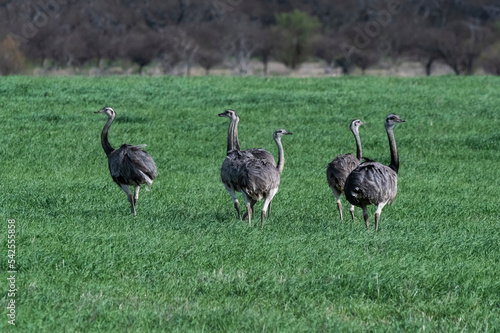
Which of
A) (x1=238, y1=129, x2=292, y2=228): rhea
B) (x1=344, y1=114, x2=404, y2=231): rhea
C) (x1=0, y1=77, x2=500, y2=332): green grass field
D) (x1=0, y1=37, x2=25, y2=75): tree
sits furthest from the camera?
(x1=0, y1=37, x2=25, y2=75): tree

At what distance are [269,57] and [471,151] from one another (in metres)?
57.0

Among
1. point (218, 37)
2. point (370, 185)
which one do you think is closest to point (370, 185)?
point (370, 185)

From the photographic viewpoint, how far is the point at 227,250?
10156 millimetres

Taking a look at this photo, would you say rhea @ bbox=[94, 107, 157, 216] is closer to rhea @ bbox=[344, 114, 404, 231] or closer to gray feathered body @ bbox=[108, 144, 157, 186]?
gray feathered body @ bbox=[108, 144, 157, 186]

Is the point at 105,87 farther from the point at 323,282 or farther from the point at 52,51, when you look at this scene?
the point at 52,51

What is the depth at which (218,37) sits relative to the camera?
75.9m

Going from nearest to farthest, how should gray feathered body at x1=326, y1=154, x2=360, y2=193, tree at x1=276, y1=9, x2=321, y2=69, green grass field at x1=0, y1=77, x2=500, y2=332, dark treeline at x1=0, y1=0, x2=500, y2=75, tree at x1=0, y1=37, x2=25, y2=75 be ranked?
green grass field at x1=0, y1=77, x2=500, y2=332
gray feathered body at x1=326, y1=154, x2=360, y2=193
tree at x1=0, y1=37, x2=25, y2=75
dark treeline at x1=0, y1=0, x2=500, y2=75
tree at x1=276, y1=9, x2=321, y2=69

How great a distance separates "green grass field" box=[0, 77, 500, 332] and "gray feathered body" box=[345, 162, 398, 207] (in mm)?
483

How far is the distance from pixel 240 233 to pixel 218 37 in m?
65.9

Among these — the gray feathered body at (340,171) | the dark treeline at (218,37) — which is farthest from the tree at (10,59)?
the gray feathered body at (340,171)

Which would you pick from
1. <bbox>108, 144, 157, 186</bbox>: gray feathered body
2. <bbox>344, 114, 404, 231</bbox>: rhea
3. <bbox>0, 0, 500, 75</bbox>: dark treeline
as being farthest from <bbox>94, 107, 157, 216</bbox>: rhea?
<bbox>0, 0, 500, 75</bbox>: dark treeline

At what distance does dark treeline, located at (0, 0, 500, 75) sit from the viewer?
68688 millimetres

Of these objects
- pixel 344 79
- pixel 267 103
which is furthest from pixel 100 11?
pixel 267 103

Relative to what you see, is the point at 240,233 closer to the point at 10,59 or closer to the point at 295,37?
the point at 10,59
